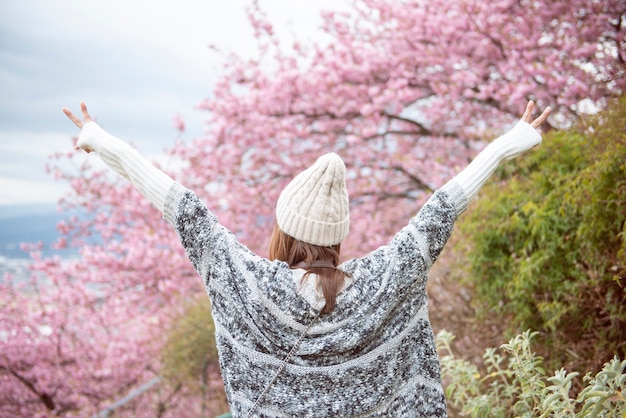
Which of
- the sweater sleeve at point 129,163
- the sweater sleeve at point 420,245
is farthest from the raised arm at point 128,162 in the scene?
the sweater sleeve at point 420,245

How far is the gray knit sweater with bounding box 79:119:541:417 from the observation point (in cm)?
134

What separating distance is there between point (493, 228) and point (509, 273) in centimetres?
23

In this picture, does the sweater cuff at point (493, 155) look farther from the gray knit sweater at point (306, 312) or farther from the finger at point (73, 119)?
the finger at point (73, 119)

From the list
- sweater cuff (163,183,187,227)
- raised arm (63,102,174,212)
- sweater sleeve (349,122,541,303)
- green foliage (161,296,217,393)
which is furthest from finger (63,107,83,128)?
green foliage (161,296,217,393)

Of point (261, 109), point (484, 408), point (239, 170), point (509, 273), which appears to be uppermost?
point (261, 109)

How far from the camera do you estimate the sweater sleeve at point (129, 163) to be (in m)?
1.36

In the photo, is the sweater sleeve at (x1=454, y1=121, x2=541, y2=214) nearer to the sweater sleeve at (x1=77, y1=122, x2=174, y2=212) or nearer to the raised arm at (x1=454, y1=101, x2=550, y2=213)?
the raised arm at (x1=454, y1=101, x2=550, y2=213)

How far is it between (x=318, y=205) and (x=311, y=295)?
23 centimetres

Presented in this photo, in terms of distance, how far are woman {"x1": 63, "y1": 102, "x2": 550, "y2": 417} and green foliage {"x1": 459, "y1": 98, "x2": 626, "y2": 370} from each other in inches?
31.4

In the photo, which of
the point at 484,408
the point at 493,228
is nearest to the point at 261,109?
the point at 493,228

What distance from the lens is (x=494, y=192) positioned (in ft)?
9.10

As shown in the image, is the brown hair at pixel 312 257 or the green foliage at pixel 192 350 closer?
the brown hair at pixel 312 257

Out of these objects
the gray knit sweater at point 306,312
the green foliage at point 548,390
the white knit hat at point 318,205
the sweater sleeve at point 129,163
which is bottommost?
the green foliage at point 548,390

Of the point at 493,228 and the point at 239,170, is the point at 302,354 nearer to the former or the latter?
the point at 493,228
